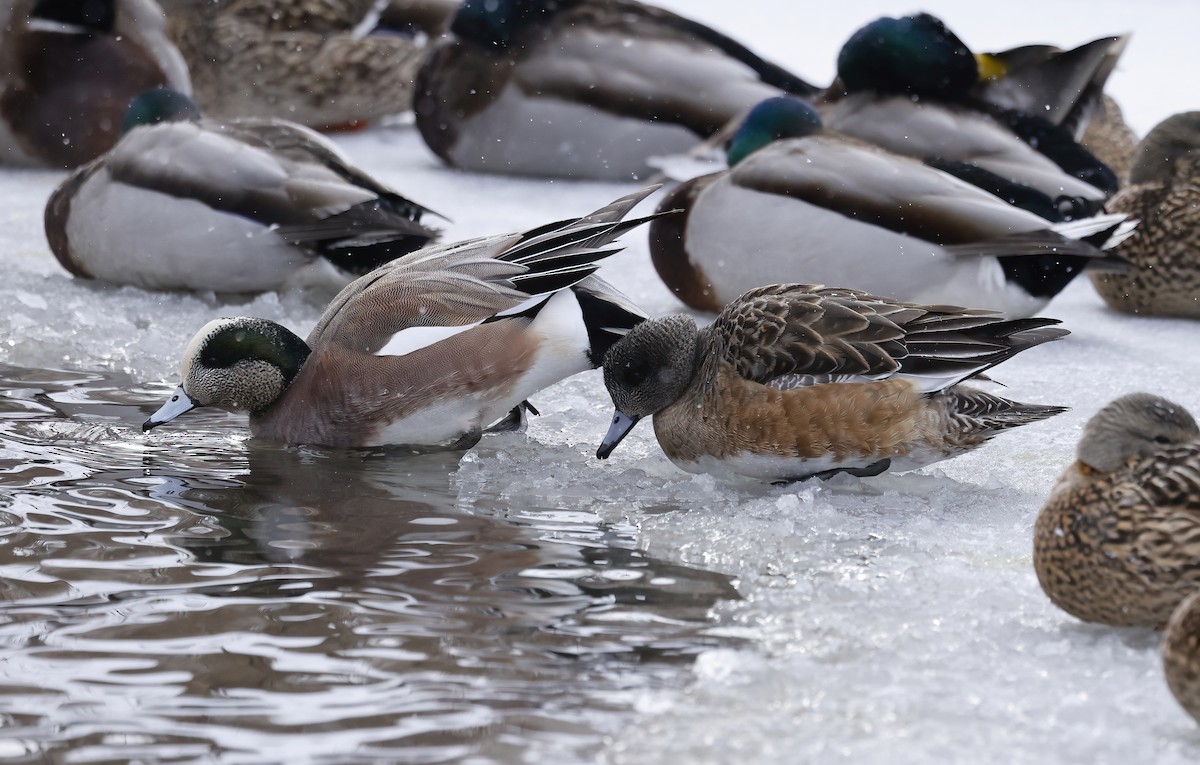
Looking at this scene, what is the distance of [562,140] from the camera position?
8031 mm

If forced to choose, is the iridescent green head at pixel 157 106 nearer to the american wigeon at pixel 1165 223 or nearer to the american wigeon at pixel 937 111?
the american wigeon at pixel 937 111

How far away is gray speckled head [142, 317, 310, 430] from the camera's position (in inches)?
176

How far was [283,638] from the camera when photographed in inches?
119

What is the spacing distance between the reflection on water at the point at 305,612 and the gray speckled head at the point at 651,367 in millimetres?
472

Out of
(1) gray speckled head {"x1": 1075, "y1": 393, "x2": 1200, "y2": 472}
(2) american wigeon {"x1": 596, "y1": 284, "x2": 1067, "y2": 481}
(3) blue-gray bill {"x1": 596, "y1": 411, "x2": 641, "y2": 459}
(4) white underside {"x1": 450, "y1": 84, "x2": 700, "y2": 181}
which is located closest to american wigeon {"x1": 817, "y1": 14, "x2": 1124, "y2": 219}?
(4) white underside {"x1": 450, "y1": 84, "x2": 700, "y2": 181}

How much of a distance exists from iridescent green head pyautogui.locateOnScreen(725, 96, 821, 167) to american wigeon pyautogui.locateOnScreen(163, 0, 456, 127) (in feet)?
11.8

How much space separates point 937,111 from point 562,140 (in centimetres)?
210

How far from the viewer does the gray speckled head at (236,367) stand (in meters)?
A: 4.48

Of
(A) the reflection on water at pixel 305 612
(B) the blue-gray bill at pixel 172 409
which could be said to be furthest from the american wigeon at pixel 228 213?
(A) the reflection on water at pixel 305 612

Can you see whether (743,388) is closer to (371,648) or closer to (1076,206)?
(371,648)

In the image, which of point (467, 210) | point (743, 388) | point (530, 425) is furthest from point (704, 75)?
point (743, 388)

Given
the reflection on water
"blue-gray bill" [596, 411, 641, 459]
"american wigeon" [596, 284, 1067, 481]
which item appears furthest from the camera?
"blue-gray bill" [596, 411, 641, 459]

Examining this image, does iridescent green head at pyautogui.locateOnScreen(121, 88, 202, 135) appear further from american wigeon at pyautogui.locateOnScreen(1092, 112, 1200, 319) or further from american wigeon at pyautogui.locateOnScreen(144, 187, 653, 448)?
american wigeon at pyautogui.locateOnScreen(1092, 112, 1200, 319)

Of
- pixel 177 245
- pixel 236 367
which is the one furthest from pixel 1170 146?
pixel 177 245
